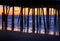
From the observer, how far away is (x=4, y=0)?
5.90 meters

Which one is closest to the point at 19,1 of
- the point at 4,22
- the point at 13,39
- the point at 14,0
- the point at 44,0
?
the point at 14,0

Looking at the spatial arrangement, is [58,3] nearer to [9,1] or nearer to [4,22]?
[9,1]

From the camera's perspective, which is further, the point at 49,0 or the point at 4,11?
the point at 4,11

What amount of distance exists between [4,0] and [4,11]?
13.5 ft

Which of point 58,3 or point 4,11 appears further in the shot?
point 4,11

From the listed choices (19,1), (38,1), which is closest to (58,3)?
(38,1)

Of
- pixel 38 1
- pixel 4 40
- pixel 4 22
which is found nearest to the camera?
pixel 4 40

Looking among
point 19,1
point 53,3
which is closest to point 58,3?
point 53,3

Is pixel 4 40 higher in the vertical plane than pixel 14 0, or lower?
lower

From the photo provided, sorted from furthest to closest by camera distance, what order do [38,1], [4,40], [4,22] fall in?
[4,22]
[38,1]
[4,40]

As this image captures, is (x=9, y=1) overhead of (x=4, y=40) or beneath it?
overhead

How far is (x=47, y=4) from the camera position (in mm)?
5762

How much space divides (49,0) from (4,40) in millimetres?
1379

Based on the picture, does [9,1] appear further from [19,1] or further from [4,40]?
[4,40]
